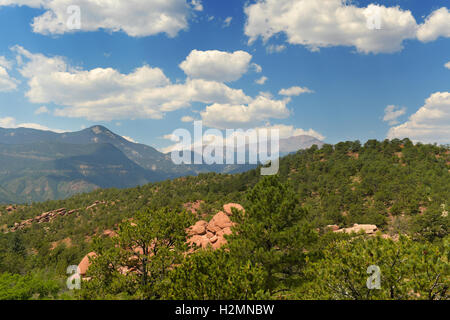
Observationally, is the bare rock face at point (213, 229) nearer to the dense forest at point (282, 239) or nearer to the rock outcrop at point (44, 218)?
the dense forest at point (282, 239)

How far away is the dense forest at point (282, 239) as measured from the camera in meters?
10.8

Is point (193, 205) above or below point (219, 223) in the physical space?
below

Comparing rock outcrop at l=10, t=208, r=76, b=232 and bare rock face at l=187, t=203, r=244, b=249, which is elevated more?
bare rock face at l=187, t=203, r=244, b=249

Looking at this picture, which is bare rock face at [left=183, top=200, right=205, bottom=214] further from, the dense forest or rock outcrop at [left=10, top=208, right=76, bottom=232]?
rock outcrop at [left=10, top=208, right=76, bottom=232]

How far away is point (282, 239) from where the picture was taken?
66.2ft

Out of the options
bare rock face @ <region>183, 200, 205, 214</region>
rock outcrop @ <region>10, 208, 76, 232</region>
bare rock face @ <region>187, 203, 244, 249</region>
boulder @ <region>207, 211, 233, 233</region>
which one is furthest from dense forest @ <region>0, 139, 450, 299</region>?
boulder @ <region>207, 211, 233, 233</region>

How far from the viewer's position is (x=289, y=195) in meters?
21.7

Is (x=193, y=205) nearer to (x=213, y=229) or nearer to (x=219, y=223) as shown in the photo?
(x=213, y=229)

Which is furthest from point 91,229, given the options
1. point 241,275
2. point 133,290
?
point 241,275

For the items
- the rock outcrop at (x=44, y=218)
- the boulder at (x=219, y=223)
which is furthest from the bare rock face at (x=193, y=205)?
the rock outcrop at (x=44, y=218)

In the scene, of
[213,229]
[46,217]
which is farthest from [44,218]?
[213,229]

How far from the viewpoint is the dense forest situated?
35.4 ft

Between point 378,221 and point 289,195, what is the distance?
45.6 m
